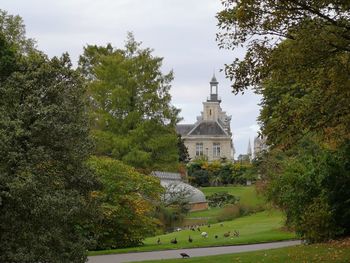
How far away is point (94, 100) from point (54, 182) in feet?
98.7

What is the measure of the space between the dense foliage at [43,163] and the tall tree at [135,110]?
25024 millimetres

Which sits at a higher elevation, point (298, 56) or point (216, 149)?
point (216, 149)

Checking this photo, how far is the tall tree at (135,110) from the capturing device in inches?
1603

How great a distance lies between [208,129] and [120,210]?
87482 millimetres

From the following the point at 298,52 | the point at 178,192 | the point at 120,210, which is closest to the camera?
the point at 298,52

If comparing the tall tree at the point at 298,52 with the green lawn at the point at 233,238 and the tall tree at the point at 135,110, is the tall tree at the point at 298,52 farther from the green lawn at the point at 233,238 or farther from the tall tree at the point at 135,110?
the tall tree at the point at 135,110

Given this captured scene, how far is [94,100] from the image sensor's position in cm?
4403

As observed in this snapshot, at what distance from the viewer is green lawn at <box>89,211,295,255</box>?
80.3 feet

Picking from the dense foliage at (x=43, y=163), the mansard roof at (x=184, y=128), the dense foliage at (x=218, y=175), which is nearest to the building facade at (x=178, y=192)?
the dense foliage at (x=43, y=163)

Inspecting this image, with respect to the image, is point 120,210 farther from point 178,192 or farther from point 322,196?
point 178,192

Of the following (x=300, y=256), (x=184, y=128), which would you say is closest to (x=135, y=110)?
(x=300, y=256)

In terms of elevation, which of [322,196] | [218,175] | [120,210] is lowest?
[120,210]

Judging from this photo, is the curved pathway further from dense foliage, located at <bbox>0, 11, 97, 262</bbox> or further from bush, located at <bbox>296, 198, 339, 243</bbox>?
dense foliage, located at <bbox>0, 11, 97, 262</bbox>

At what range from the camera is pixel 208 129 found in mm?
113375
